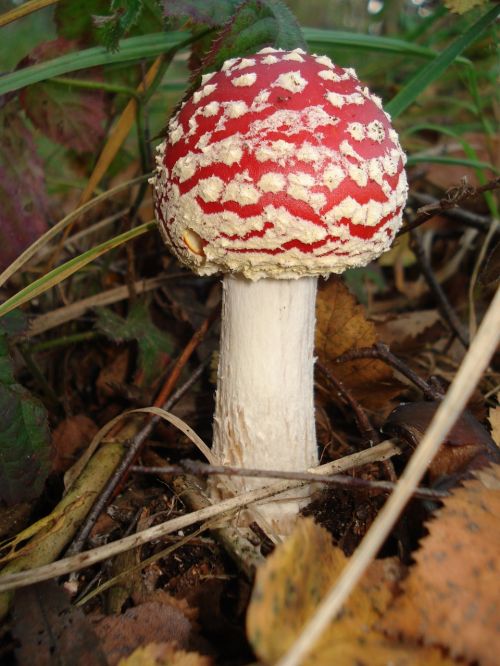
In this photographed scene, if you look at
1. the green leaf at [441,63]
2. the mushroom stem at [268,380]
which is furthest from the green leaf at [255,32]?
the mushroom stem at [268,380]

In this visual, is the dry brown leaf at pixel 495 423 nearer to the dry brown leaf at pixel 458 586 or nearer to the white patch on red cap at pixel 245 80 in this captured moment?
the dry brown leaf at pixel 458 586

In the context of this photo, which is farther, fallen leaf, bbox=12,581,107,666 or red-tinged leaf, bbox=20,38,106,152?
red-tinged leaf, bbox=20,38,106,152

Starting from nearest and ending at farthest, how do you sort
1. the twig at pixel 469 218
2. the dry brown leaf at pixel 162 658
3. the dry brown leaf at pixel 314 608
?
the dry brown leaf at pixel 314 608
the dry brown leaf at pixel 162 658
the twig at pixel 469 218

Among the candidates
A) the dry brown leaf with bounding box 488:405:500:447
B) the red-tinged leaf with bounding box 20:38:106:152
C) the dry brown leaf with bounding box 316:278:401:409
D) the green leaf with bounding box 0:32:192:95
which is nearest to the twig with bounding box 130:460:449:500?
the dry brown leaf with bounding box 488:405:500:447

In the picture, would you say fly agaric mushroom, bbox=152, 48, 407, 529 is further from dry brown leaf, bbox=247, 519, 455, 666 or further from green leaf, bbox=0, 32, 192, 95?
dry brown leaf, bbox=247, 519, 455, 666

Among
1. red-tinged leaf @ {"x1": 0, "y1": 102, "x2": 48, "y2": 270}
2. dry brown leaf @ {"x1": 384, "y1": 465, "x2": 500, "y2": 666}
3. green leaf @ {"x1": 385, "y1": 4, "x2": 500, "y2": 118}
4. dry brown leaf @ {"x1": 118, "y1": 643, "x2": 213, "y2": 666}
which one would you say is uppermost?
green leaf @ {"x1": 385, "y1": 4, "x2": 500, "y2": 118}

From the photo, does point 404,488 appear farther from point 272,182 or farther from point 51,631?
point 51,631

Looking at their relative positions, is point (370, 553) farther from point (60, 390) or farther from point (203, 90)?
point (60, 390)
